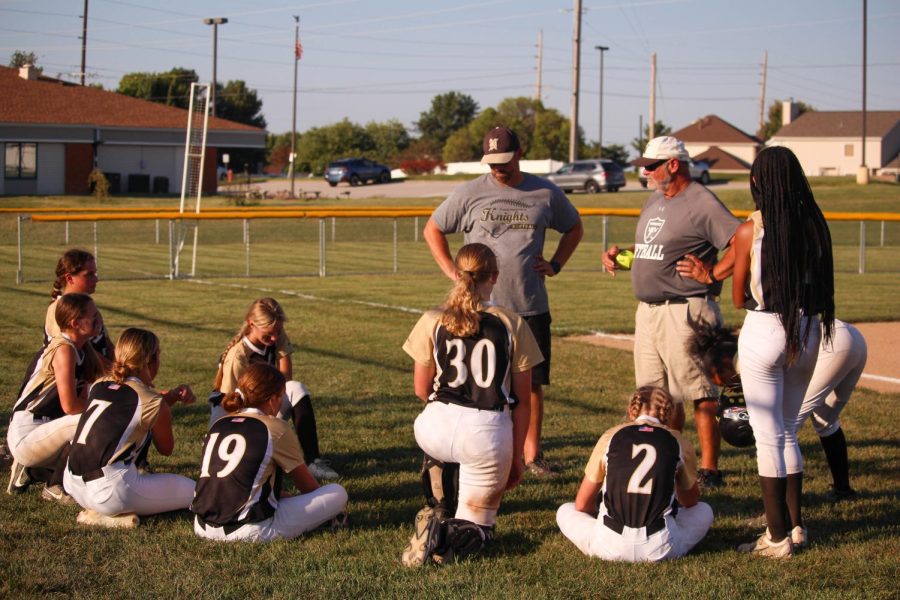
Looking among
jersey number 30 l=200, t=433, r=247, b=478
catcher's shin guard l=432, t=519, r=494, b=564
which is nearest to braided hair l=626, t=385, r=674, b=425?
catcher's shin guard l=432, t=519, r=494, b=564

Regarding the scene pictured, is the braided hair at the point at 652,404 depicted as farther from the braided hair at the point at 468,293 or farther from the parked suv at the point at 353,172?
the parked suv at the point at 353,172

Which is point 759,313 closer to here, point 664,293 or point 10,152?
point 664,293

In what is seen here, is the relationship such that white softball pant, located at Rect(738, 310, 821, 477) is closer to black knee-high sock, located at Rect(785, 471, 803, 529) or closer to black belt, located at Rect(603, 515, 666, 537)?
black knee-high sock, located at Rect(785, 471, 803, 529)

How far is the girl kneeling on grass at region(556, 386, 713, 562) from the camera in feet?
15.5

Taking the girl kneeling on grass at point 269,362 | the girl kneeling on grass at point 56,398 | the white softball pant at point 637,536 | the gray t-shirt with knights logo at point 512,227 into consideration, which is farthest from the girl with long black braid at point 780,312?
the girl kneeling on grass at point 56,398

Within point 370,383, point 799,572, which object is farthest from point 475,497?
point 370,383

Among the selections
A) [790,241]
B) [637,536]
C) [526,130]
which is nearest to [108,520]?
[637,536]

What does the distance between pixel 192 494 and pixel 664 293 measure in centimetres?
298

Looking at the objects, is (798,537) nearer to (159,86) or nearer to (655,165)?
(655,165)

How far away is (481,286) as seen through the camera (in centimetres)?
500

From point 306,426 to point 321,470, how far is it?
0.94 feet

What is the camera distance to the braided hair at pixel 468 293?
4.85 meters

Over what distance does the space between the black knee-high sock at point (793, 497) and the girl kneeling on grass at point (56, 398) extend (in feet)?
12.3

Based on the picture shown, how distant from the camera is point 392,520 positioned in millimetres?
5527
